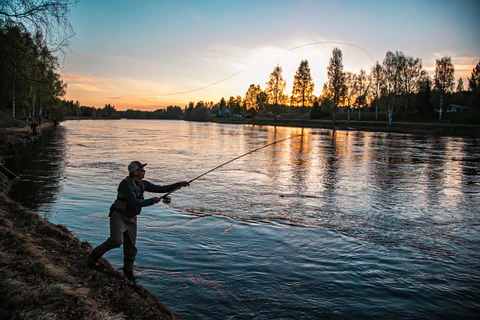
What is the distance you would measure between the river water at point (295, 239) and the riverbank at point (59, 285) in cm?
73

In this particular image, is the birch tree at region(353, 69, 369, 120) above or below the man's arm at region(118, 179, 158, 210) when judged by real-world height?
above

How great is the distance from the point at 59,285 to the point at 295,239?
5.74m

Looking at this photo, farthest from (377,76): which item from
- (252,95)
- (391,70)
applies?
(252,95)

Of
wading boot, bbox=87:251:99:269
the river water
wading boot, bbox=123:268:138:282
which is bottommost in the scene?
the river water

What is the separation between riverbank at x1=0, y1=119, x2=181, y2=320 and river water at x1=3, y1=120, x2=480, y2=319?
730mm

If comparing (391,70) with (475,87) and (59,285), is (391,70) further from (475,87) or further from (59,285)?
(59,285)

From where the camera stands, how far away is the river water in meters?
6.07

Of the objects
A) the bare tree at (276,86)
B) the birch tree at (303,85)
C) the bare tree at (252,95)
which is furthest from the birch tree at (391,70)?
the bare tree at (252,95)

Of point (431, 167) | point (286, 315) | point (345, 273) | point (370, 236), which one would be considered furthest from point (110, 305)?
point (431, 167)

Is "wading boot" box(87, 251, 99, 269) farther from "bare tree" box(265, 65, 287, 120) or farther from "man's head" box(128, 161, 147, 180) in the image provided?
"bare tree" box(265, 65, 287, 120)

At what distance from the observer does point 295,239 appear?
8.91 metres

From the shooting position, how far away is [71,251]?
6.50 metres

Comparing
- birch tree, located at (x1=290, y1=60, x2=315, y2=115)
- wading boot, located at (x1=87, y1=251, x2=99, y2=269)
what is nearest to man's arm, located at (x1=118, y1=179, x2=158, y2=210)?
wading boot, located at (x1=87, y1=251, x2=99, y2=269)

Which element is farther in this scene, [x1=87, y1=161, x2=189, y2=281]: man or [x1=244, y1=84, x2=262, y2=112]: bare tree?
[x1=244, y1=84, x2=262, y2=112]: bare tree
